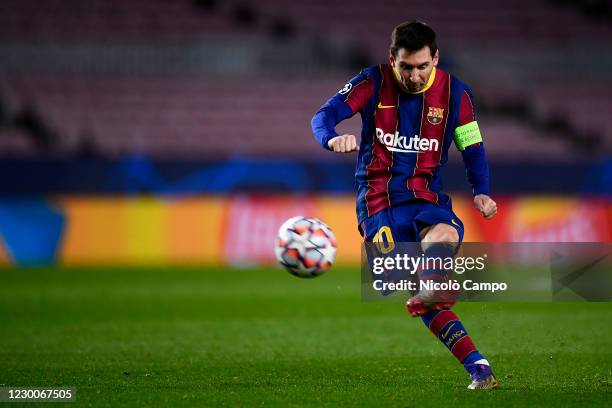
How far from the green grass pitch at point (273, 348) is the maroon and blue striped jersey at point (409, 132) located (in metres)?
0.79

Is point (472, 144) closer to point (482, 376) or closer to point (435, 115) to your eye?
point (435, 115)

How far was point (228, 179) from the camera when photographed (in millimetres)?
17219

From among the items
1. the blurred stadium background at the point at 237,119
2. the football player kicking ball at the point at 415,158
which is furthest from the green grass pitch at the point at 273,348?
the blurred stadium background at the point at 237,119

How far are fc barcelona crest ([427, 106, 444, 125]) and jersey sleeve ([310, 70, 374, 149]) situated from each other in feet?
1.08

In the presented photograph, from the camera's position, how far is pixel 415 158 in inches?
228

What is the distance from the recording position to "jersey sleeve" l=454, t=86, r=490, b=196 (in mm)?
5824

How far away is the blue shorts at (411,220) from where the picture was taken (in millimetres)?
5676

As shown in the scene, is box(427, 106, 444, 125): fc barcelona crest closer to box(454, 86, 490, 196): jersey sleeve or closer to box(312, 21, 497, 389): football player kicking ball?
box(312, 21, 497, 389): football player kicking ball

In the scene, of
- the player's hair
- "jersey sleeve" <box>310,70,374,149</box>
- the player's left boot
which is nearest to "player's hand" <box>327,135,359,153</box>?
"jersey sleeve" <box>310,70,374,149</box>

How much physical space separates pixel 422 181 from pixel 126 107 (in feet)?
51.6

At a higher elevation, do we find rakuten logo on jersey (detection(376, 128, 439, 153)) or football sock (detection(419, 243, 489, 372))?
rakuten logo on jersey (detection(376, 128, 439, 153))

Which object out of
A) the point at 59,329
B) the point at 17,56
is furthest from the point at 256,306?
the point at 17,56

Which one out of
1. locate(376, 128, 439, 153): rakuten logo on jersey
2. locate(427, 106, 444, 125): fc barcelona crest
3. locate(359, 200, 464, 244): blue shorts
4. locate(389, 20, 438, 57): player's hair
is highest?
locate(389, 20, 438, 57): player's hair

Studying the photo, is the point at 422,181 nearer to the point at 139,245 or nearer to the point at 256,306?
the point at 256,306
